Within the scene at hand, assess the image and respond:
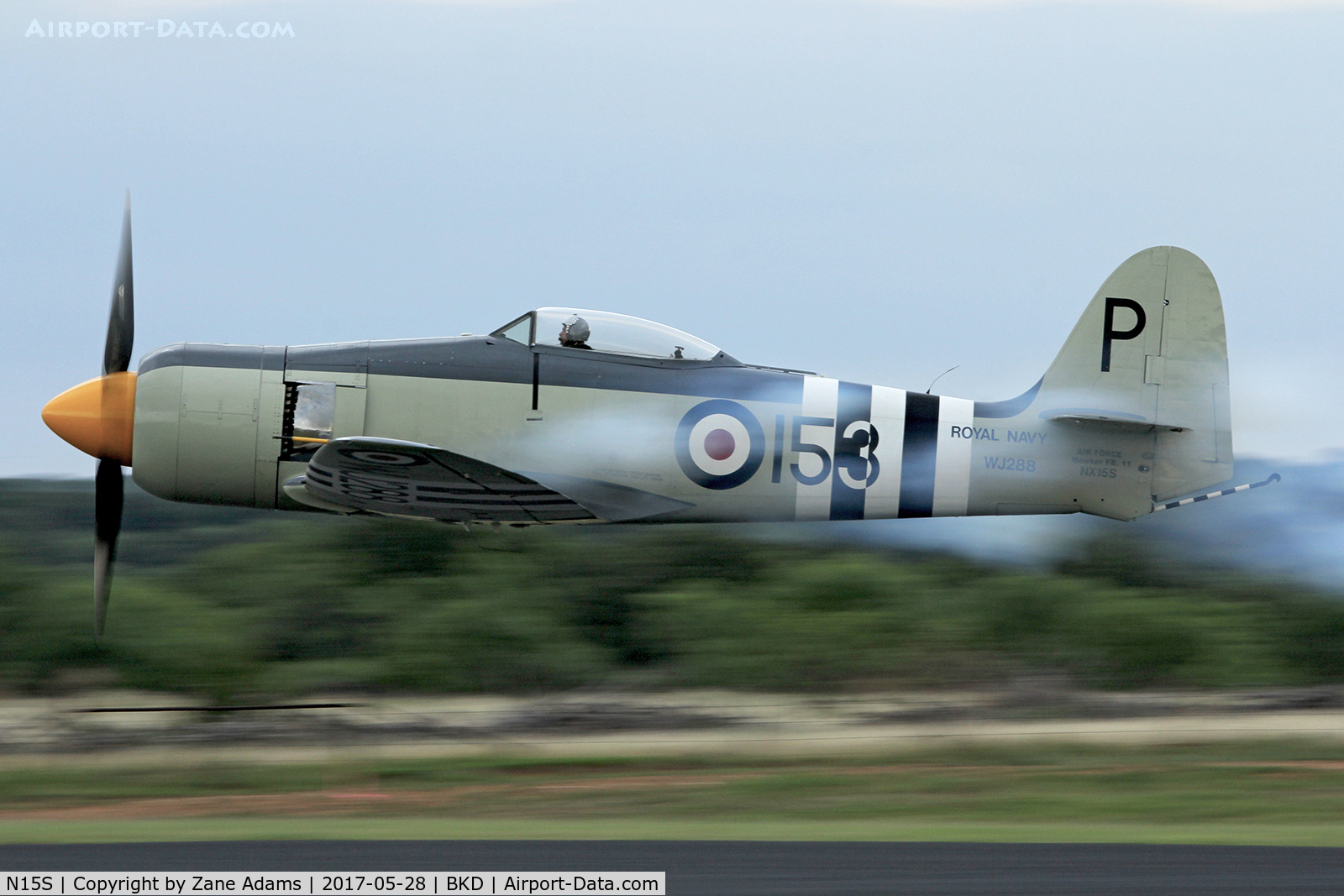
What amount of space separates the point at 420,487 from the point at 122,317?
256 centimetres

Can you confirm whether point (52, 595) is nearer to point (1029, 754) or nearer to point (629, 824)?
point (629, 824)

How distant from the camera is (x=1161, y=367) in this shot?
8633mm

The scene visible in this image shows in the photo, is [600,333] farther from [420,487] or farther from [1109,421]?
[1109,421]

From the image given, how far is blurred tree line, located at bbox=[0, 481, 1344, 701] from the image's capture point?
31.9ft

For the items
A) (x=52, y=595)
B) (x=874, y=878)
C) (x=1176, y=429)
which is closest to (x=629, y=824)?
(x=874, y=878)

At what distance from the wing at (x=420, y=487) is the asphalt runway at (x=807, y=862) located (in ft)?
7.60

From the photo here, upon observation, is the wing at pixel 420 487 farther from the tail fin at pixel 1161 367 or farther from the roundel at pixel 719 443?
the tail fin at pixel 1161 367

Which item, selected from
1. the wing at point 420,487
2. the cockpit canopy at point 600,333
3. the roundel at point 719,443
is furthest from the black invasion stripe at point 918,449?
the wing at point 420,487

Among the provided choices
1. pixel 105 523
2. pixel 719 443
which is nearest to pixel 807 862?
pixel 719 443

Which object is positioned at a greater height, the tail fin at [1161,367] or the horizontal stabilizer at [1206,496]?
the tail fin at [1161,367]

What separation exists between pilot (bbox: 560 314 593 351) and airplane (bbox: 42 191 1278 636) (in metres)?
0.01

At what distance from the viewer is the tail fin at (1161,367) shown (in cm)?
855

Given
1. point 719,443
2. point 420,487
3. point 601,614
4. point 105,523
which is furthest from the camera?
point 601,614

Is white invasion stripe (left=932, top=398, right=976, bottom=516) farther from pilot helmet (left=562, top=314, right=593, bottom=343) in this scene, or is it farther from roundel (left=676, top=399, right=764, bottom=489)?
pilot helmet (left=562, top=314, right=593, bottom=343)
